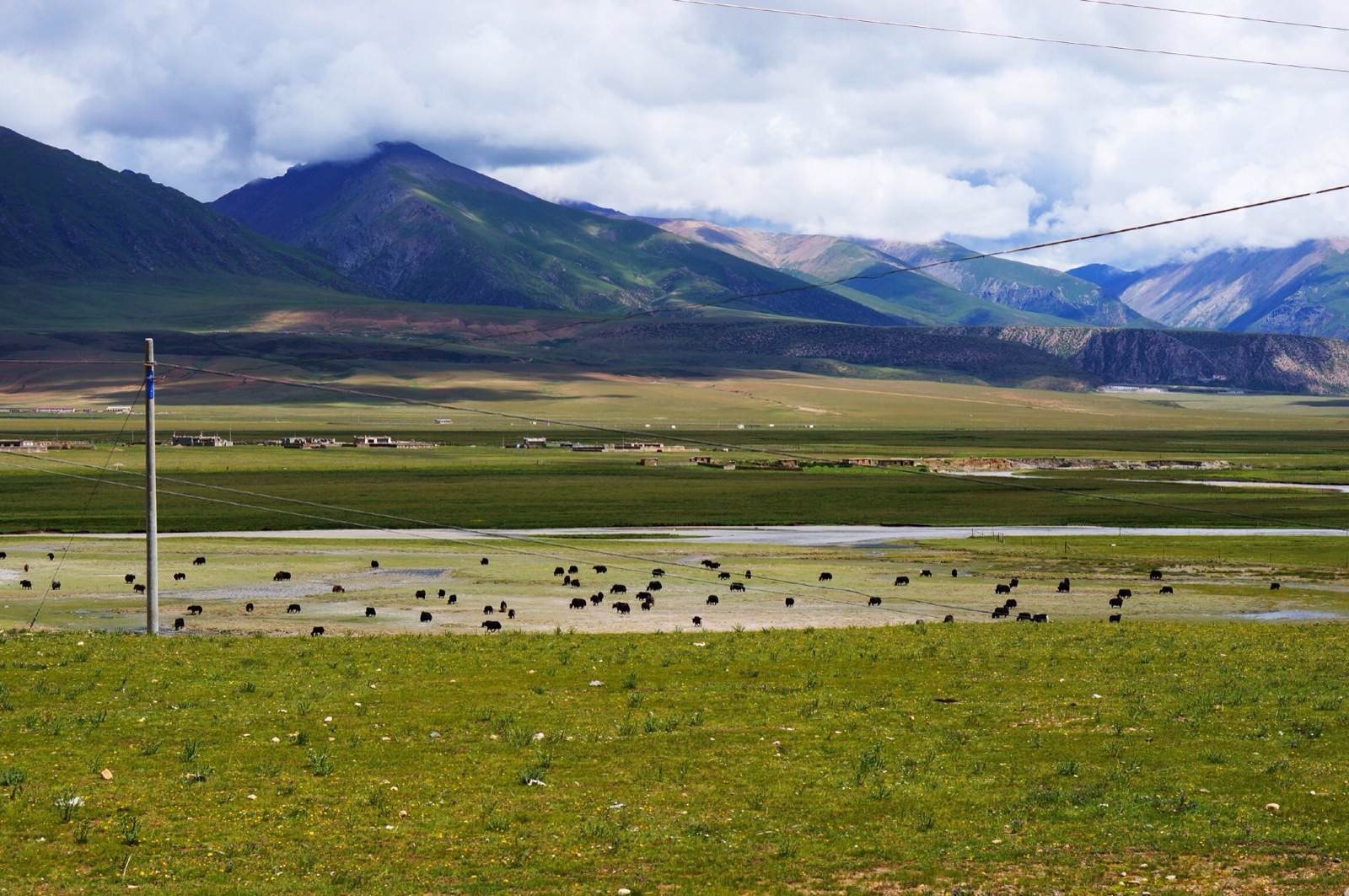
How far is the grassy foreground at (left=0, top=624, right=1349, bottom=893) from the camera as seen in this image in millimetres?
14781

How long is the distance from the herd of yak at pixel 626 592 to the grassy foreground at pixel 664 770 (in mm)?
11439

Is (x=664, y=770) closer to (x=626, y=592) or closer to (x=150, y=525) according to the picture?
(x=150, y=525)

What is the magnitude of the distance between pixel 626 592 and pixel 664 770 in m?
30.7

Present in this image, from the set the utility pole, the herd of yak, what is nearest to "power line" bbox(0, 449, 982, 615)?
the herd of yak

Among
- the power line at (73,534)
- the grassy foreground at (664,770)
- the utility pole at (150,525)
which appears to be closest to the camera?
the grassy foreground at (664,770)

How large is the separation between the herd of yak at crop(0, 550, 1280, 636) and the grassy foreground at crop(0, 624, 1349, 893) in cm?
1144

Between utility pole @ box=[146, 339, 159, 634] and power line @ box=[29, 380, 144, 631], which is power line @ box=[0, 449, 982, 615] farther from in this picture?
utility pole @ box=[146, 339, 159, 634]

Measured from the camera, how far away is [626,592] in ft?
163

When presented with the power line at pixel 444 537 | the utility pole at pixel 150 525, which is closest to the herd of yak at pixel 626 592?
the power line at pixel 444 537

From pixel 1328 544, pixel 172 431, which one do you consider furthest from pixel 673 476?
pixel 172 431

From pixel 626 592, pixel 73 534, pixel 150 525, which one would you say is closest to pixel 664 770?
pixel 150 525

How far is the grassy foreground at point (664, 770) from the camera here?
14.8 metres

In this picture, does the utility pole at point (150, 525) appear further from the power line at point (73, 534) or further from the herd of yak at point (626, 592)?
the power line at point (73, 534)

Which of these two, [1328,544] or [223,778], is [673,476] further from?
[223,778]
